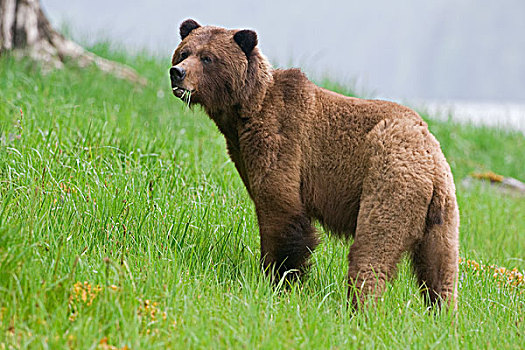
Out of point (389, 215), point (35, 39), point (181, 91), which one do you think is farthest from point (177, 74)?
point (35, 39)

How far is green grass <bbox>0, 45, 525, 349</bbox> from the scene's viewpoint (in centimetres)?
289

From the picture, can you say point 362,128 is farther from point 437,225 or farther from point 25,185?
point 25,185

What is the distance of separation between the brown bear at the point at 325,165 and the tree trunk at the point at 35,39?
3.96 m

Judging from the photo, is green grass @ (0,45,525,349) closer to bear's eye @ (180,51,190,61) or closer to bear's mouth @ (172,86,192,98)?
bear's mouth @ (172,86,192,98)

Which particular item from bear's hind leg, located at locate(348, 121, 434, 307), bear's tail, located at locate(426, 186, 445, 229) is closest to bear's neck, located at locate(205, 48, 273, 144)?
bear's hind leg, located at locate(348, 121, 434, 307)

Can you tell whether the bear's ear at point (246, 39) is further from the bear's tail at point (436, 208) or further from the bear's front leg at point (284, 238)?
the bear's tail at point (436, 208)

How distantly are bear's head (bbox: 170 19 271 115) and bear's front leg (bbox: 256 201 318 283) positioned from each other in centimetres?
74

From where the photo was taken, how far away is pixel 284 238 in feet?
12.6

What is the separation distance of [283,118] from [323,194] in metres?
0.56

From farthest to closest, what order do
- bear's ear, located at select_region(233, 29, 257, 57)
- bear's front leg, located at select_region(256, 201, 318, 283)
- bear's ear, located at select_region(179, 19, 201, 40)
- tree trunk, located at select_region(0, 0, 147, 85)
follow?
tree trunk, located at select_region(0, 0, 147, 85) → bear's ear, located at select_region(179, 19, 201, 40) → bear's ear, located at select_region(233, 29, 257, 57) → bear's front leg, located at select_region(256, 201, 318, 283)

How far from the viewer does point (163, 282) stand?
129 inches

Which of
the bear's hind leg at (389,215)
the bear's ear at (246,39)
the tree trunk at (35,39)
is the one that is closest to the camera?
the bear's hind leg at (389,215)

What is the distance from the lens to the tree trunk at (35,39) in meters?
7.20

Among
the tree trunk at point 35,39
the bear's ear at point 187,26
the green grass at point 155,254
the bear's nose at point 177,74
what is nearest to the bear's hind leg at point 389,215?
the green grass at point 155,254
